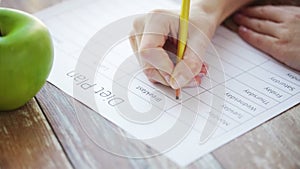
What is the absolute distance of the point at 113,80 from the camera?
2.44 feet

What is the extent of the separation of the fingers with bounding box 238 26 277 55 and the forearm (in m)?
0.04

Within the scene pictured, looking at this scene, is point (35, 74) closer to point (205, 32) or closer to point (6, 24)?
point (6, 24)

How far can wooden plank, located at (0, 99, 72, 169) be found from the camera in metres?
0.60

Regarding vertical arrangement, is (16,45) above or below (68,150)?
above

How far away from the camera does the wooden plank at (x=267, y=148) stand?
0.60 meters

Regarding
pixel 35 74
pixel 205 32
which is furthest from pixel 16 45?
pixel 205 32

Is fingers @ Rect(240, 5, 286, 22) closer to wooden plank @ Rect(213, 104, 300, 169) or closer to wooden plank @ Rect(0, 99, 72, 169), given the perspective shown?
wooden plank @ Rect(213, 104, 300, 169)

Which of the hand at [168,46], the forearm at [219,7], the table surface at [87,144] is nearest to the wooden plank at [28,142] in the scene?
the table surface at [87,144]

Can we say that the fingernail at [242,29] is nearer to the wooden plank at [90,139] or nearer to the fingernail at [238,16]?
the fingernail at [238,16]

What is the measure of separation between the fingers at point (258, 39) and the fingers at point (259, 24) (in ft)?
0.04

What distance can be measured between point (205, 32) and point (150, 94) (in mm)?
159

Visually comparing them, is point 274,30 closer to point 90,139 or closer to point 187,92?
point 187,92

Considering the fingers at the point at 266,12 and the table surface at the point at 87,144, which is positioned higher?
the fingers at the point at 266,12

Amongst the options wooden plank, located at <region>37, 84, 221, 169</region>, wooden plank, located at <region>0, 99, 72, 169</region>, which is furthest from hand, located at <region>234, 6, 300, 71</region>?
wooden plank, located at <region>0, 99, 72, 169</region>
